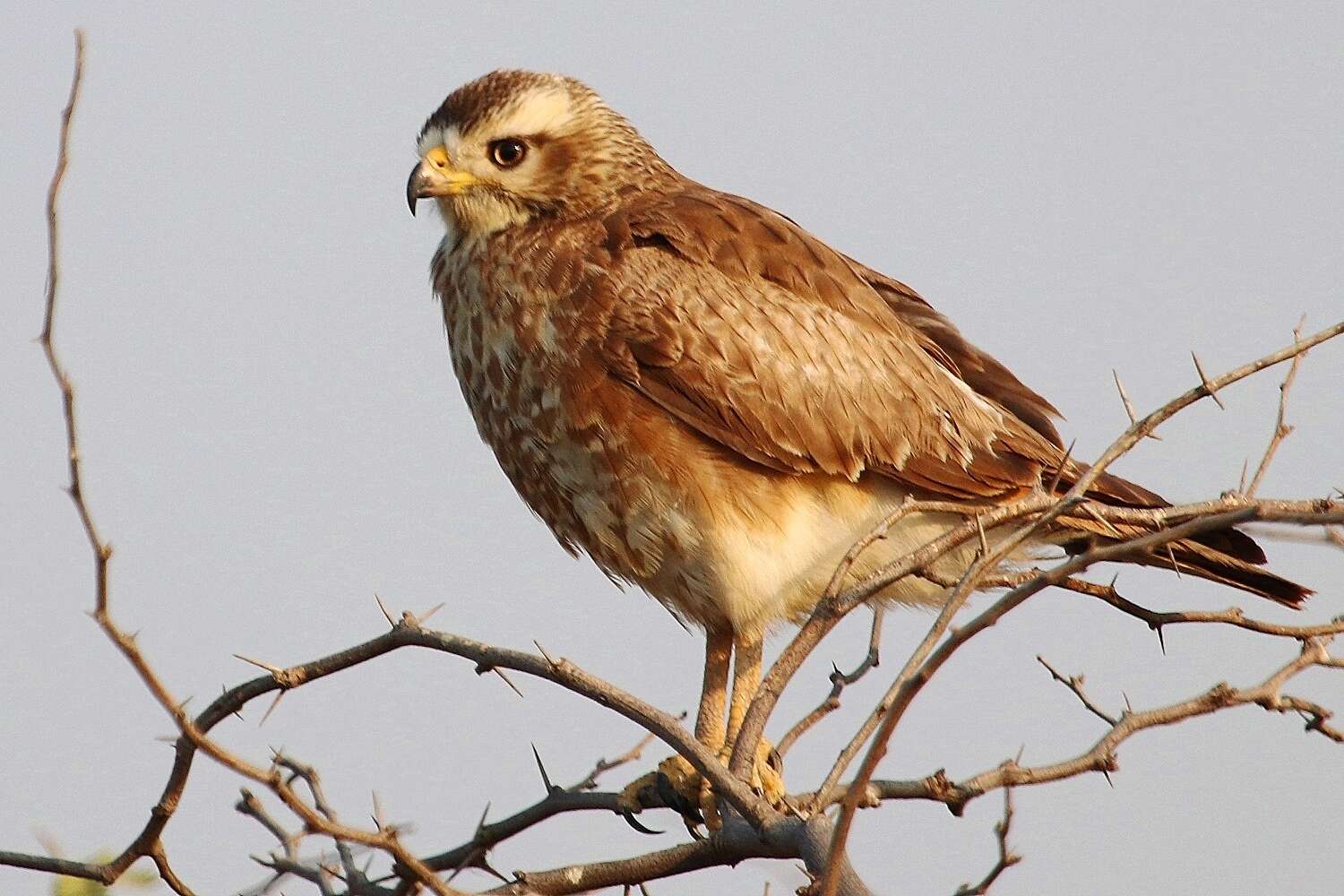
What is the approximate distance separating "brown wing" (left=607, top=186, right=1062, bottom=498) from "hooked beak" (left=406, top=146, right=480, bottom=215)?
549 millimetres

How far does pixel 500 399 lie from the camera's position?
542 centimetres

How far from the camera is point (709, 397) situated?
209 inches

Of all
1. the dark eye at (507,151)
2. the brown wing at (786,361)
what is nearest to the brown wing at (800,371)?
the brown wing at (786,361)

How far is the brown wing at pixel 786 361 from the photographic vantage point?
5.30 meters

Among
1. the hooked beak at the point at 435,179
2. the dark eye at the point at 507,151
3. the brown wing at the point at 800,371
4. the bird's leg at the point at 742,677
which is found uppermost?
the dark eye at the point at 507,151

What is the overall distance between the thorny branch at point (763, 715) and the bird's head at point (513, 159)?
7.89 ft

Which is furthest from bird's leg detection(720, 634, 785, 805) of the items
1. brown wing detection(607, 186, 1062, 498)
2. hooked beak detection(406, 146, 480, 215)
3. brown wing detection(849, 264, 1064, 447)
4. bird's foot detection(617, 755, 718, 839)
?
hooked beak detection(406, 146, 480, 215)

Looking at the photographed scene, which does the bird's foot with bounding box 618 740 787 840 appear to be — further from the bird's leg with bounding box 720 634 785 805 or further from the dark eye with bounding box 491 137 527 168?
the dark eye with bounding box 491 137 527 168

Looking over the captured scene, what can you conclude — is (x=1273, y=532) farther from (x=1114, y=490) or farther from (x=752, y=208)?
(x=752, y=208)

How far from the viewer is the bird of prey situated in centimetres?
525

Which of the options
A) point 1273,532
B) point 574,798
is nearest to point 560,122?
point 574,798

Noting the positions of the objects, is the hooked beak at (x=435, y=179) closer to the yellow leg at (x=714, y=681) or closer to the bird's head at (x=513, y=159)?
the bird's head at (x=513, y=159)

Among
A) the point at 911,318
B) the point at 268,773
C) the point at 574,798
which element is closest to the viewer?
the point at 268,773

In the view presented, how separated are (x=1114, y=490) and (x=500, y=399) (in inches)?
80.7
